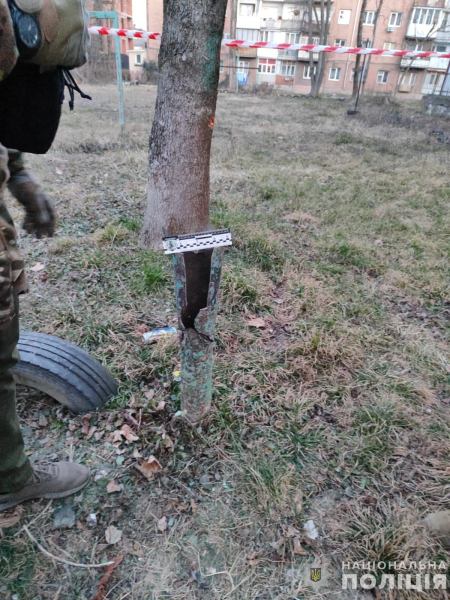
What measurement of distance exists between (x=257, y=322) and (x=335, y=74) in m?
45.0

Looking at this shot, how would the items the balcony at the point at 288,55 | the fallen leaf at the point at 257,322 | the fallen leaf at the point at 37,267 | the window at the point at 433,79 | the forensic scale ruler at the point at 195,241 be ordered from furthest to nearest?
the balcony at the point at 288,55, the window at the point at 433,79, the fallen leaf at the point at 37,267, the fallen leaf at the point at 257,322, the forensic scale ruler at the point at 195,241

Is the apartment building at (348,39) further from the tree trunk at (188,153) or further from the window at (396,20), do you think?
the tree trunk at (188,153)

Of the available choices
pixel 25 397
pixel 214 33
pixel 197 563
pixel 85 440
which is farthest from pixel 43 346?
pixel 214 33

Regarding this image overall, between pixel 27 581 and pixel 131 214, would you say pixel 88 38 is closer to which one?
pixel 27 581

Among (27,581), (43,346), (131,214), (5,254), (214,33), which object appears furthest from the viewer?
(131,214)

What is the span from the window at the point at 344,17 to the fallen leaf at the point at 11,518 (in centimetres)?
4805

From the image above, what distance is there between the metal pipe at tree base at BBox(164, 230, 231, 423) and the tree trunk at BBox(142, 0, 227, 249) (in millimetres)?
1777

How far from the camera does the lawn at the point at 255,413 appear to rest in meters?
1.60

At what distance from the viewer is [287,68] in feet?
133

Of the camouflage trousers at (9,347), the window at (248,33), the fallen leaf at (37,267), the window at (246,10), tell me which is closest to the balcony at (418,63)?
the window at (248,33)

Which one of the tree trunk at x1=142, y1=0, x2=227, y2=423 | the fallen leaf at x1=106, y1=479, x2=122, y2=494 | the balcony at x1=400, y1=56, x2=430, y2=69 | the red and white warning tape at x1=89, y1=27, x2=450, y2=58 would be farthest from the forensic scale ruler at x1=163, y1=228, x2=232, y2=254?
the balcony at x1=400, y1=56, x2=430, y2=69

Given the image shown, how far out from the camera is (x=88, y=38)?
1364 mm

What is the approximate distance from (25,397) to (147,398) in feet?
2.34

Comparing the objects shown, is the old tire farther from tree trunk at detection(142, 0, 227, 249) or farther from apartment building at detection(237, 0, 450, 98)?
apartment building at detection(237, 0, 450, 98)
